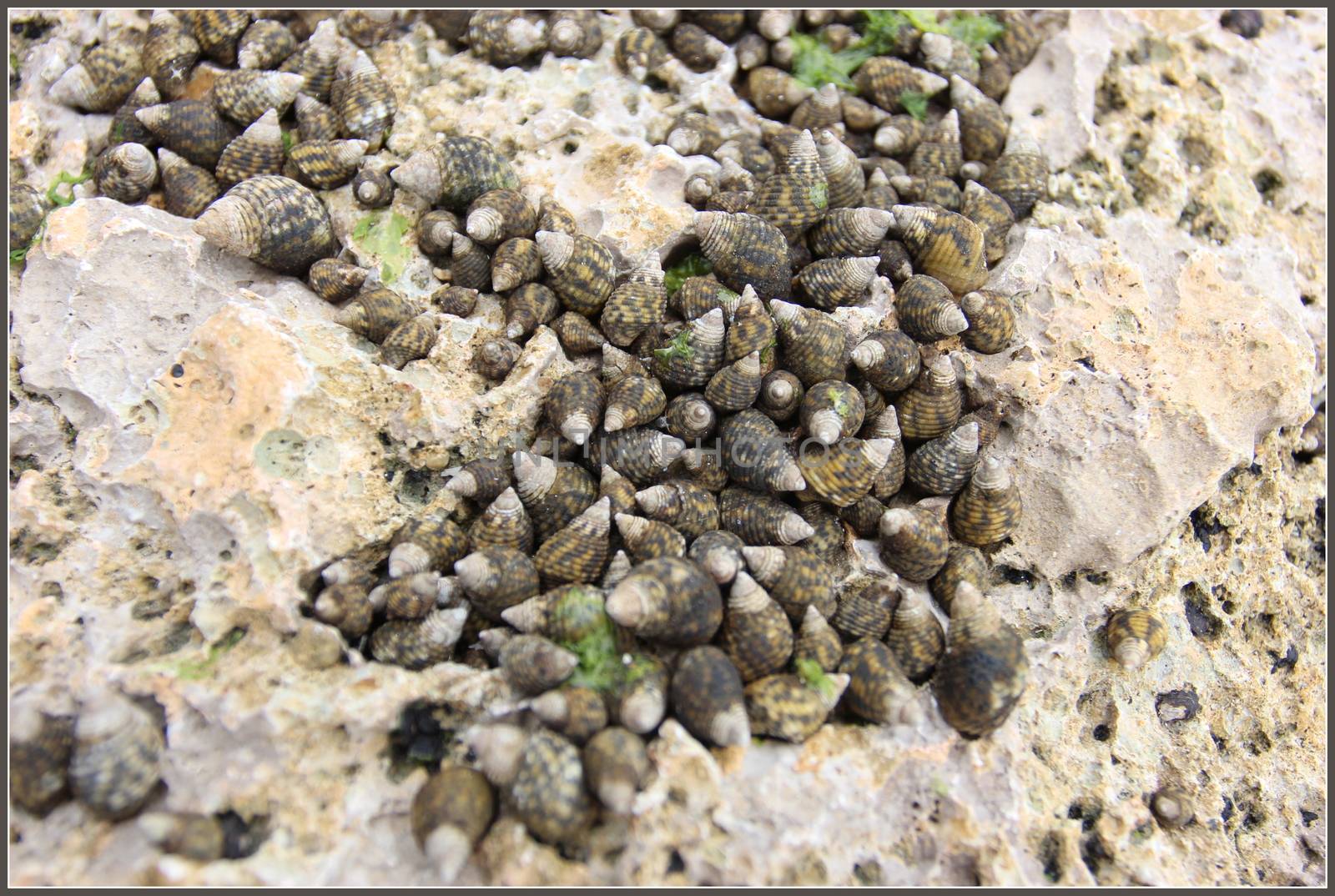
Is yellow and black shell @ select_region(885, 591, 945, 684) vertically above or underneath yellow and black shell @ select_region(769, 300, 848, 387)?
underneath

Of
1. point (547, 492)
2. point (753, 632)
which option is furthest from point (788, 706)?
point (547, 492)

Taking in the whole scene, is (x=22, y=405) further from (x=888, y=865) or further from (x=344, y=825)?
(x=888, y=865)

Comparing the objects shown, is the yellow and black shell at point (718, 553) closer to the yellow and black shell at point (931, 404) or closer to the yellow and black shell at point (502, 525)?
the yellow and black shell at point (502, 525)

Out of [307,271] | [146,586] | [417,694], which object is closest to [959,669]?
[417,694]

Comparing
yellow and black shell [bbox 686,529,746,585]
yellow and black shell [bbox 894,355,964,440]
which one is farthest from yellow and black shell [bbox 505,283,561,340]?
yellow and black shell [bbox 894,355,964,440]

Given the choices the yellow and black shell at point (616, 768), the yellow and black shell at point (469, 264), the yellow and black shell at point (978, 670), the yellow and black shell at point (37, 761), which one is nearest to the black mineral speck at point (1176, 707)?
the yellow and black shell at point (978, 670)

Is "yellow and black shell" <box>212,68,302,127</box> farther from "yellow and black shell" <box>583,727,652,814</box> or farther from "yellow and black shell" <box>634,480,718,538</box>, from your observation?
"yellow and black shell" <box>583,727,652,814</box>
